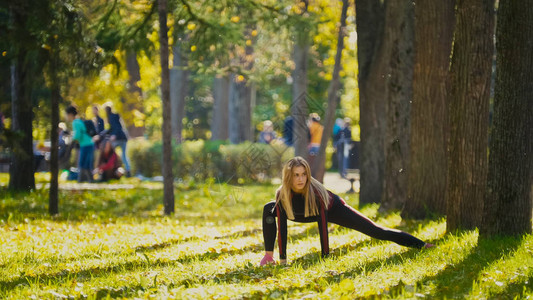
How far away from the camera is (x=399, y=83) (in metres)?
12.0

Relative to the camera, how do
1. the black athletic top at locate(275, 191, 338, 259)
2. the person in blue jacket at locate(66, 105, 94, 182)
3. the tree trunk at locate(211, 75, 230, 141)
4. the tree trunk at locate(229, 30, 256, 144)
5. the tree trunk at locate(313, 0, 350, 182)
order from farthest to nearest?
the tree trunk at locate(211, 75, 230, 141) → the tree trunk at locate(229, 30, 256, 144) → the person in blue jacket at locate(66, 105, 94, 182) → the tree trunk at locate(313, 0, 350, 182) → the black athletic top at locate(275, 191, 338, 259)

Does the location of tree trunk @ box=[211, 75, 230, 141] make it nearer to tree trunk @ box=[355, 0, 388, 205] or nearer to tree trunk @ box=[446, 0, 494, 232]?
tree trunk @ box=[355, 0, 388, 205]

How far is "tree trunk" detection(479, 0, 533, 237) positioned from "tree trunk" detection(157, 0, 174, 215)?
22.5 feet

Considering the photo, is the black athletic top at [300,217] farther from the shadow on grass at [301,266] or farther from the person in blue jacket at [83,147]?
the person in blue jacket at [83,147]

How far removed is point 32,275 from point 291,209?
2555 millimetres

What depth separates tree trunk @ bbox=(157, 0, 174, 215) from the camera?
1311 centimetres

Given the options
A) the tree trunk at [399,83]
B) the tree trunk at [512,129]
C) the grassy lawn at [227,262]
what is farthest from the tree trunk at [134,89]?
the tree trunk at [512,129]

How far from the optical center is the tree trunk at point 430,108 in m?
10.8

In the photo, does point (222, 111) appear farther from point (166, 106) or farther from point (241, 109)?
point (166, 106)

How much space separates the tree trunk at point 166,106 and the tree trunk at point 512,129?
22.5 ft

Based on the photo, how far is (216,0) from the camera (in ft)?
46.5

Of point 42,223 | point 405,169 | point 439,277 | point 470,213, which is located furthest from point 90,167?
point 439,277

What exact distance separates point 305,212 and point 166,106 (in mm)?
6266

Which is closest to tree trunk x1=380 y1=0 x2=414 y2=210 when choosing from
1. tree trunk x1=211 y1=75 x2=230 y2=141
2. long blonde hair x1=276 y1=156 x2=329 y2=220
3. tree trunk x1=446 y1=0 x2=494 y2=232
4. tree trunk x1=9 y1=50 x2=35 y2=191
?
tree trunk x1=446 y1=0 x2=494 y2=232
